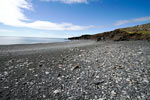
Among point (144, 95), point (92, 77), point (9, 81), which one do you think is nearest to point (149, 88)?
point (144, 95)

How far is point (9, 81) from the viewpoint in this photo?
420 centimetres

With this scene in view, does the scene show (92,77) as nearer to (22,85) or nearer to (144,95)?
(144,95)

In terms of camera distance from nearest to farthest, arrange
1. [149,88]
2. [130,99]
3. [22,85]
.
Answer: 1. [130,99]
2. [149,88]
3. [22,85]

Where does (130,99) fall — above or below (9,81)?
below

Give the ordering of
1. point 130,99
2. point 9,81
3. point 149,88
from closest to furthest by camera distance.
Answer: point 130,99 < point 149,88 < point 9,81

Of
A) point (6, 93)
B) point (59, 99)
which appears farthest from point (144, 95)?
point (6, 93)

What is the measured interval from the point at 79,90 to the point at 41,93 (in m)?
1.70

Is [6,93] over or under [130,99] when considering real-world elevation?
over

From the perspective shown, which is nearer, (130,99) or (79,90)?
(130,99)

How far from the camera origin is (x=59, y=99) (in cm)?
299

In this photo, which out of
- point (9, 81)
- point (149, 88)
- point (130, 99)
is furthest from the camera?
point (9, 81)

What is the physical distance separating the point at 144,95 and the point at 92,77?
2.23m

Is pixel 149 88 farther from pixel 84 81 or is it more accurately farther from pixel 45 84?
pixel 45 84

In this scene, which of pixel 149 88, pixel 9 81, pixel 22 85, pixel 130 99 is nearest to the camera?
pixel 130 99
